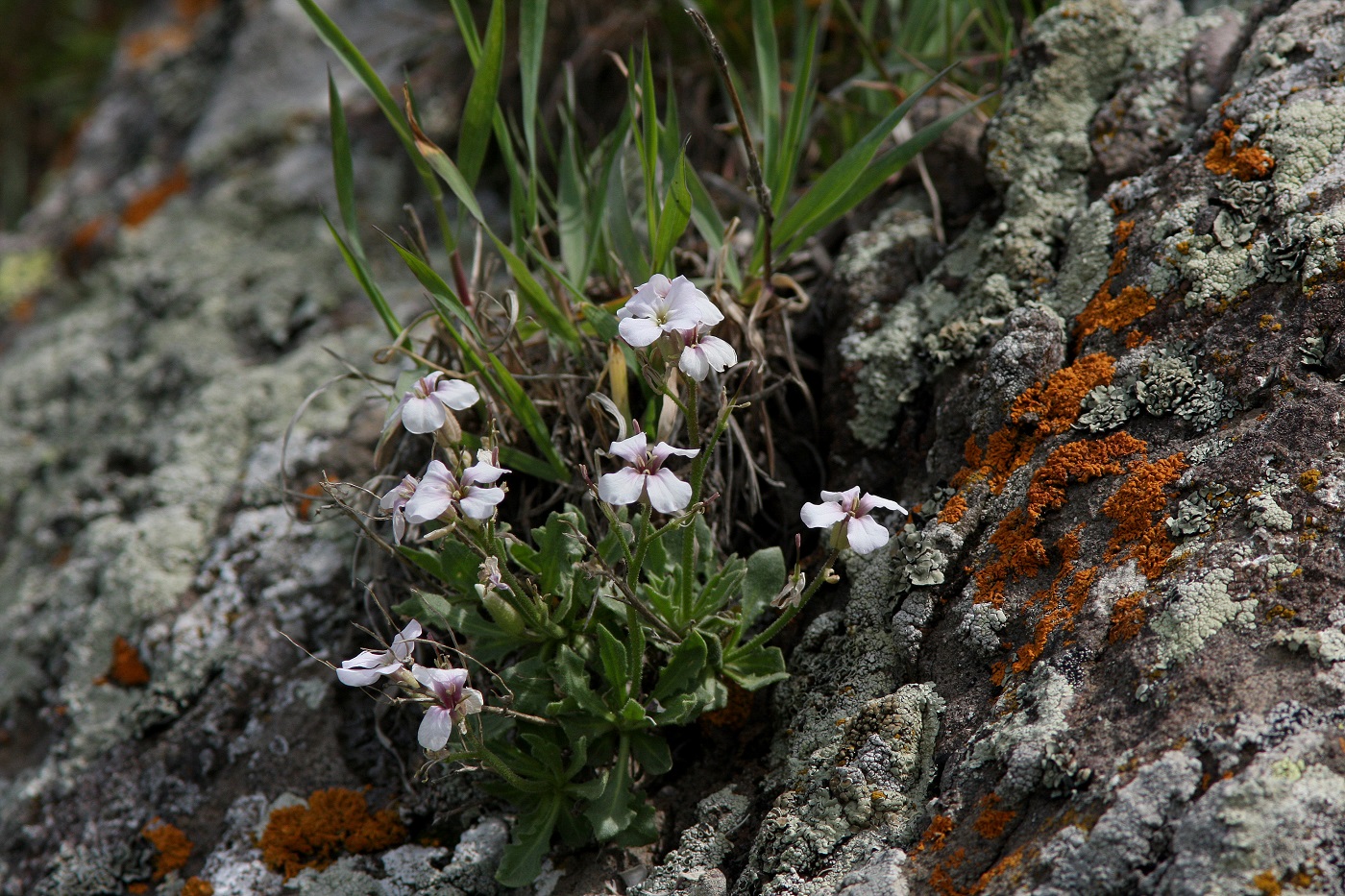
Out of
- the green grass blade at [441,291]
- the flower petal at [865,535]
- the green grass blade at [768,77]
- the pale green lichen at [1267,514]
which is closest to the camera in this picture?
the pale green lichen at [1267,514]

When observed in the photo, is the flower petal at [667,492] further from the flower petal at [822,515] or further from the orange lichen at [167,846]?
the orange lichen at [167,846]

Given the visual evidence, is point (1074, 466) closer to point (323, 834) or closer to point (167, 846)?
point (323, 834)

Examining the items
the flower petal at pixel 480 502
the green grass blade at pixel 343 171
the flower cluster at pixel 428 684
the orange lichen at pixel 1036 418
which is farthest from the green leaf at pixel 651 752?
the green grass blade at pixel 343 171

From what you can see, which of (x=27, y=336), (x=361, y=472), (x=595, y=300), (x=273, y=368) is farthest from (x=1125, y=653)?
(x=27, y=336)

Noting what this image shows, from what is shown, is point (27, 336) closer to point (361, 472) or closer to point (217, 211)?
point (217, 211)

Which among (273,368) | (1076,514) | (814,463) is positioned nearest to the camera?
(1076,514)

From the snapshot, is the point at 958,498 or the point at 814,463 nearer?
the point at 958,498

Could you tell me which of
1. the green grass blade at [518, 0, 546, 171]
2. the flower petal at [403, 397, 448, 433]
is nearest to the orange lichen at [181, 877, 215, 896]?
the flower petal at [403, 397, 448, 433]
